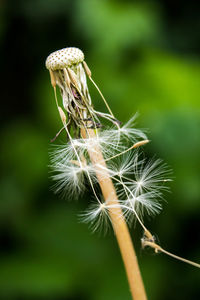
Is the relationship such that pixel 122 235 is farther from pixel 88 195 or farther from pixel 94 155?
pixel 88 195

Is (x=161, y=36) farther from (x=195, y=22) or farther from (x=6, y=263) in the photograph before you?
(x=6, y=263)

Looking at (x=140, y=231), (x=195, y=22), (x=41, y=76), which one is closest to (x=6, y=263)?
(x=140, y=231)

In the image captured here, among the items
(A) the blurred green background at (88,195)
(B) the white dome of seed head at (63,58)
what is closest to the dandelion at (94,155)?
(B) the white dome of seed head at (63,58)

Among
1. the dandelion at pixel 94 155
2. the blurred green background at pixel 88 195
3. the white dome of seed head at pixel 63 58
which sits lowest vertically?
the blurred green background at pixel 88 195

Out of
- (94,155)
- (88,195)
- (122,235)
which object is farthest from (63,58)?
(88,195)

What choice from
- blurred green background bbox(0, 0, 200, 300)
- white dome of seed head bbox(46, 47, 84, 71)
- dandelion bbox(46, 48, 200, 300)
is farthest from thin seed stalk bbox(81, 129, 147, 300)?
blurred green background bbox(0, 0, 200, 300)

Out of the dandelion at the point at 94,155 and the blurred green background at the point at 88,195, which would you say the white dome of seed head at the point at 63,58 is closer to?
the dandelion at the point at 94,155

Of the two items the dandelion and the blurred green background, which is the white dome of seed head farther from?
the blurred green background
